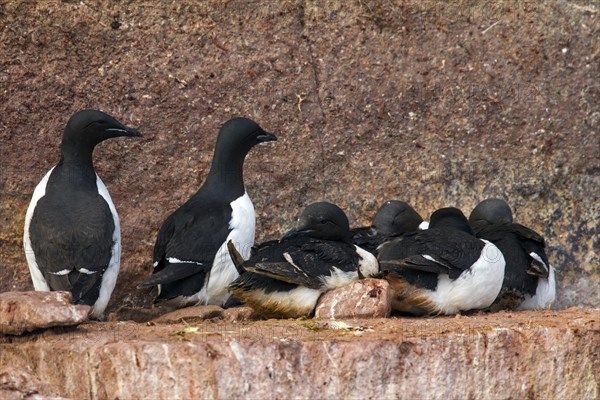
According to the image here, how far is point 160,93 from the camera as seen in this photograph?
10297mm

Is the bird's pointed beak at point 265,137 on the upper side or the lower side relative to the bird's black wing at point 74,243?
upper

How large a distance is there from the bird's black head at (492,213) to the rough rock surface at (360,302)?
1913 millimetres

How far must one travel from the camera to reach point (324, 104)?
1061 centimetres

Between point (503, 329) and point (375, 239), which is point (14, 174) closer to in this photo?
point (375, 239)

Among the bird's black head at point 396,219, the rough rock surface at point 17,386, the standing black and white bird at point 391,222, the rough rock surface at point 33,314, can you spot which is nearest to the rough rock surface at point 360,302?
the standing black and white bird at point 391,222

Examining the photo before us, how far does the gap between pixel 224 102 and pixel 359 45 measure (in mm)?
1259

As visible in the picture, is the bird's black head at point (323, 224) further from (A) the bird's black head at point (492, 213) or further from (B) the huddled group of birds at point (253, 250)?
(A) the bird's black head at point (492, 213)

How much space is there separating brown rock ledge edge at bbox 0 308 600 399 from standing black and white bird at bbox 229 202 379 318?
65cm

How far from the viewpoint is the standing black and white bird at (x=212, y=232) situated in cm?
919

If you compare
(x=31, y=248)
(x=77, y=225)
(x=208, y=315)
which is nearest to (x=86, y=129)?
(x=77, y=225)

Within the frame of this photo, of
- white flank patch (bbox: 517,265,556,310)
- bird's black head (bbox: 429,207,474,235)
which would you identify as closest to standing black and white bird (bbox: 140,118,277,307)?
bird's black head (bbox: 429,207,474,235)

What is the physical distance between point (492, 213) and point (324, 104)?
1694 millimetres

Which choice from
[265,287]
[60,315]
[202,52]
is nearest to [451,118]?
[202,52]

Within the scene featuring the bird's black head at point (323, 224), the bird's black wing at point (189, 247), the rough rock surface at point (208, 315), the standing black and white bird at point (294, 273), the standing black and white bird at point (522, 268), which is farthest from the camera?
the standing black and white bird at point (522, 268)
